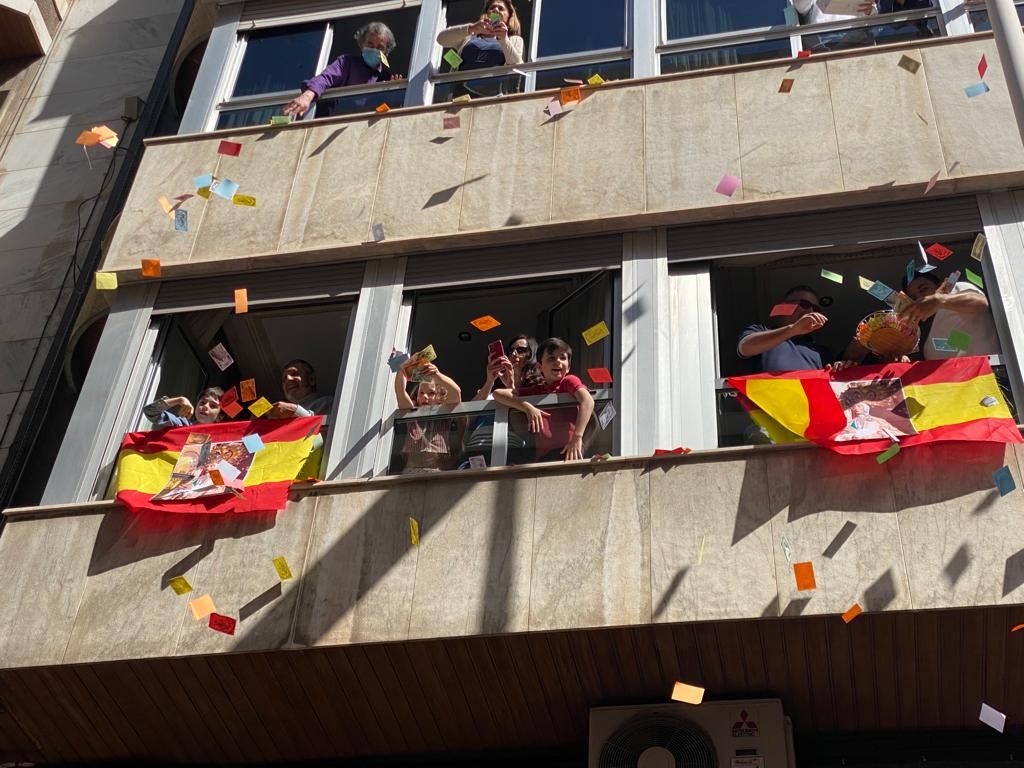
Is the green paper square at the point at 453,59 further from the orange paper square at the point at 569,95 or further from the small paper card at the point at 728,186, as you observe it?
the small paper card at the point at 728,186

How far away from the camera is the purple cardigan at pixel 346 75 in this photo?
37.8 ft

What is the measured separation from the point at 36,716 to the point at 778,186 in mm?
6569

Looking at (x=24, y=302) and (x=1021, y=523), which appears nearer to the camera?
(x=1021, y=523)

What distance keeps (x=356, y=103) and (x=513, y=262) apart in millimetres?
2621

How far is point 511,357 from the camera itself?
30.1ft

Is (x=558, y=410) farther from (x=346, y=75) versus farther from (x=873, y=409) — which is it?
(x=346, y=75)

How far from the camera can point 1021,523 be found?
7.36 m

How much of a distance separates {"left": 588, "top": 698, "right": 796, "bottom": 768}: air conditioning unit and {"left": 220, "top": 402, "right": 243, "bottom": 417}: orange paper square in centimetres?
370

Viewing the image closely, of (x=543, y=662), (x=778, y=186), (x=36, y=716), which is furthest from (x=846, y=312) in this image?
(x=36, y=716)

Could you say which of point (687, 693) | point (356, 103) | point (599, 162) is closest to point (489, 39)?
point (356, 103)

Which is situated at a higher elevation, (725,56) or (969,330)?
(725,56)

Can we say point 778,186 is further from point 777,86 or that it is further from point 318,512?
point 318,512

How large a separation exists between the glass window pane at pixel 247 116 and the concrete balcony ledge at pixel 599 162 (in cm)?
52

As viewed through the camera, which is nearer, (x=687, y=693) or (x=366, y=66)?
(x=687, y=693)
